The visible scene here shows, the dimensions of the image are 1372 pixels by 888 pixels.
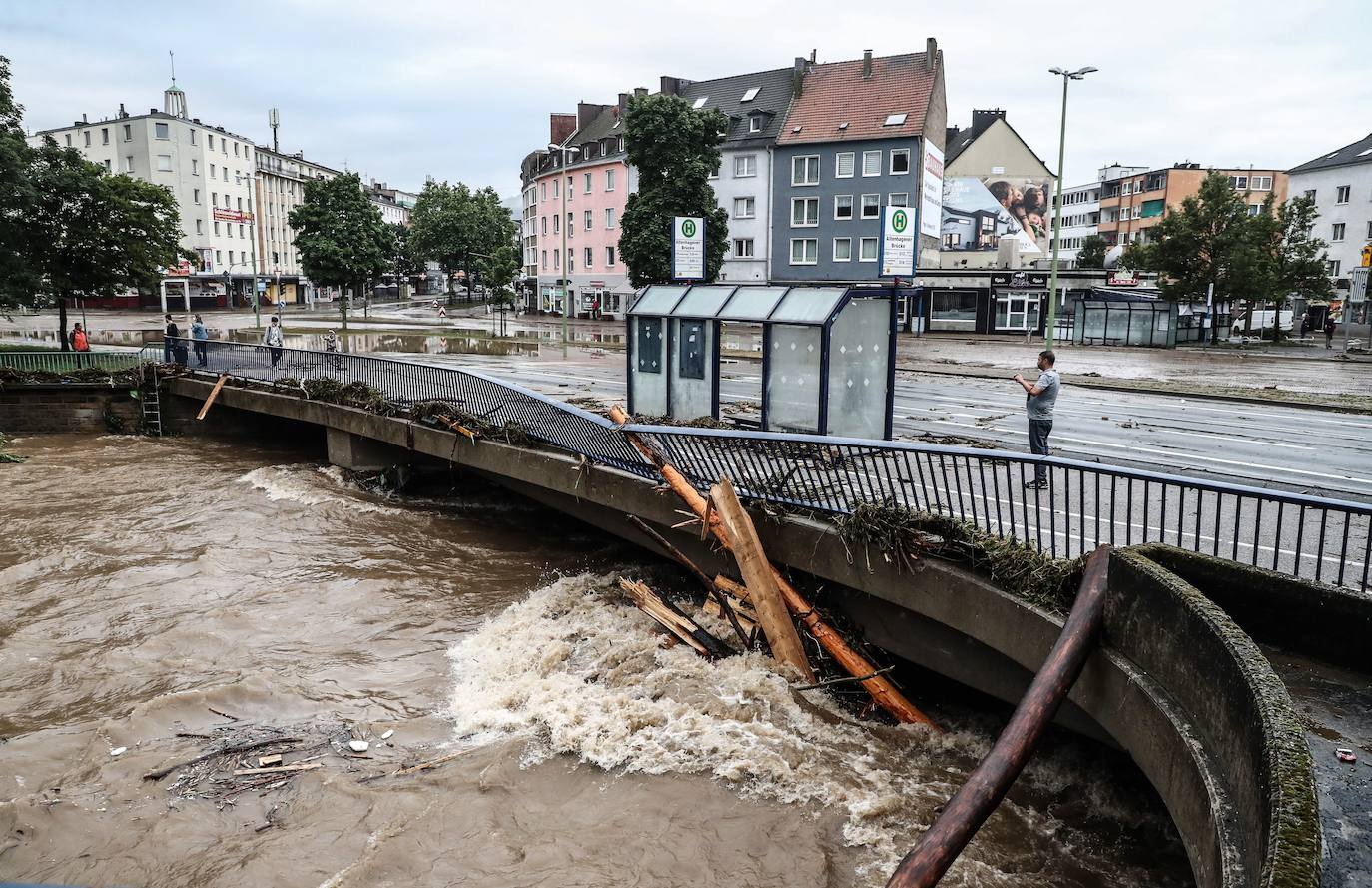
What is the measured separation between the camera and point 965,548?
25.7 ft

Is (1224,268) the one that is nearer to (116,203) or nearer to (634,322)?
(634,322)

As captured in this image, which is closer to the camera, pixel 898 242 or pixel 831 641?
pixel 831 641

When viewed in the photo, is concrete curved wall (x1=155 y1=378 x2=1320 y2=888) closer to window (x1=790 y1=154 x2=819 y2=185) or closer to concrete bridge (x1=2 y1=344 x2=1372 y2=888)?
concrete bridge (x1=2 y1=344 x2=1372 y2=888)

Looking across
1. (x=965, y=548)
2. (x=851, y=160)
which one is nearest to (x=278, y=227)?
(x=851, y=160)

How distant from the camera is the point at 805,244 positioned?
2367 inches

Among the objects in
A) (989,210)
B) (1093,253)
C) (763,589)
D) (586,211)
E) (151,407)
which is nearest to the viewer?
(763,589)

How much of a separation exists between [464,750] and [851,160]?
5559 centimetres

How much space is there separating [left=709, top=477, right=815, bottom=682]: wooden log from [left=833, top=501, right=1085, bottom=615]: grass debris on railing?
3.04 feet

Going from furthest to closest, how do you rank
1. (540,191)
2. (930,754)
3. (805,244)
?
1. (540,191)
2. (805,244)
3. (930,754)

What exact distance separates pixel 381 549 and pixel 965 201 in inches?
2252

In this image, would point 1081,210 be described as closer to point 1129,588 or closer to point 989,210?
point 989,210

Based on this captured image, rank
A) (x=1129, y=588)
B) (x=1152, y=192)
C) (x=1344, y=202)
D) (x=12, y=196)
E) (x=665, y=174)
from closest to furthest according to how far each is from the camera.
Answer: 1. (x=1129, y=588)
2. (x=12, y=196)
3. (x=665, y=174)
4. (x=1344, y=202)
5. (x=1152, y=192)

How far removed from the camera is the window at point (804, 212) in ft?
195

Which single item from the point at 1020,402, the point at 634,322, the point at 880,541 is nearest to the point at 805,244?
the point at 1020,402
